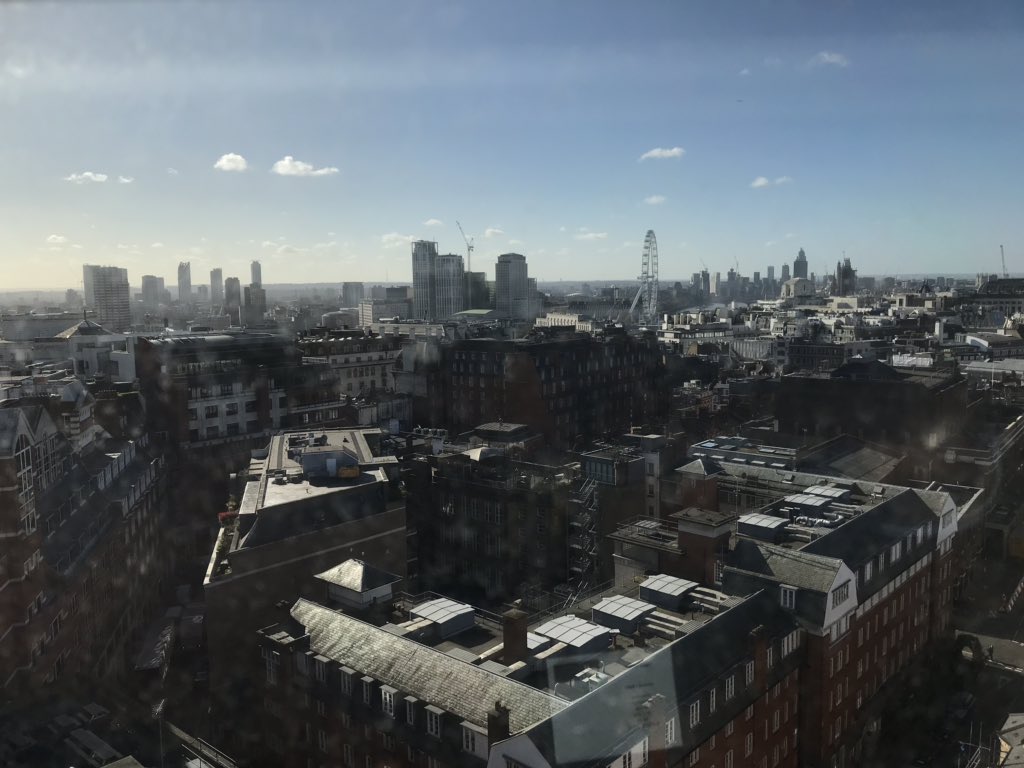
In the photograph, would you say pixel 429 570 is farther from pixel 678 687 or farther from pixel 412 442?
pixel 678 687

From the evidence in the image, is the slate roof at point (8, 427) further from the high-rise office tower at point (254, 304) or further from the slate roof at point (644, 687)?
the high-rise office tower at point (254, 304)

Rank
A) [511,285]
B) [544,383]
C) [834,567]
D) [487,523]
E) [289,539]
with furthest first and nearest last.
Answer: [511,285]
[544,383]
[487,523]
[289,539]
[834,567]

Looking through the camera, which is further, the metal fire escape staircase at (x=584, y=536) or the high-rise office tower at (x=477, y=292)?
the high-rise office tower at (x=477, y=292)

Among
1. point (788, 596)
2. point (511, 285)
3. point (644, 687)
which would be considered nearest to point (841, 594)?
point (788, 596)

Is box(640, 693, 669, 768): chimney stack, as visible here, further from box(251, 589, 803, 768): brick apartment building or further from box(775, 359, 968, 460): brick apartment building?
box(775, 359, 968, 460): brick apartment building

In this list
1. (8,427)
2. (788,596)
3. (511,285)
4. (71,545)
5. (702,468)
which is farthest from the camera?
(511,285)

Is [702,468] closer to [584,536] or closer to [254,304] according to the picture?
[584,536]

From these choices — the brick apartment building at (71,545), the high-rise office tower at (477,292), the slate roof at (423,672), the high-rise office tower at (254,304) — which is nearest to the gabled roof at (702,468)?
the slate roof at (423,672)
